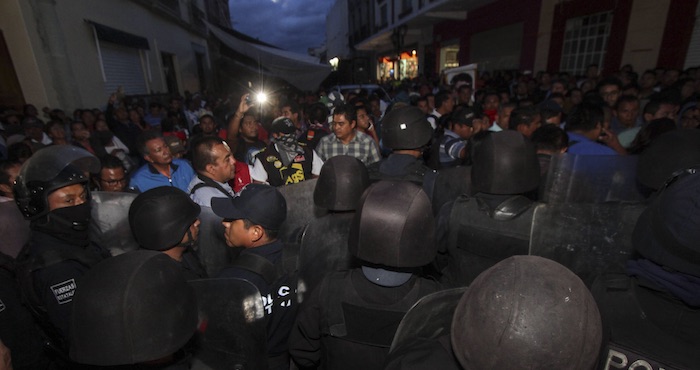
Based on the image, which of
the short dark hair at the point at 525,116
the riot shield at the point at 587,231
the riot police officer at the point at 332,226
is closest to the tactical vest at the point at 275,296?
the riot police officer at the point at 332,226

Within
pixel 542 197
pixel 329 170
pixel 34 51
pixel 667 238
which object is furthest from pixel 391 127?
pixel 34 51

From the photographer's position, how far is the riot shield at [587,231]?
193cm

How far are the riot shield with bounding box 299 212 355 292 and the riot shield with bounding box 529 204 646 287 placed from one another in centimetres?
114

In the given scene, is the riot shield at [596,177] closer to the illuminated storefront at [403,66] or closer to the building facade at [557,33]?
the building facade at [557,33]

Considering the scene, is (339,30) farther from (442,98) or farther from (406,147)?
(406,147)

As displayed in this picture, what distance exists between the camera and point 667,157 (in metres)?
2.14

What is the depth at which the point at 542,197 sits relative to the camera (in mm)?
2635

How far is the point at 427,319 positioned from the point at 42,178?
87.3 inches

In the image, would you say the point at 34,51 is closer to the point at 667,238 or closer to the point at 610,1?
the point at 667,238

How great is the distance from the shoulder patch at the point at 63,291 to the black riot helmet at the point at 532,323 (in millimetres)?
1789

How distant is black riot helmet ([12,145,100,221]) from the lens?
180 cm

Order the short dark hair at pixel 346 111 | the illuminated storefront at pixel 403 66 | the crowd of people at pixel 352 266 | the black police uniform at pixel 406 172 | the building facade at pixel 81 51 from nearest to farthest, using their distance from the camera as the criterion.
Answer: the crowd of people at pixel 352 266, the black police uniform at pixel 406 172, the short dark hair at pixel 346 111, the building facade at pixel 81 51, the illuminated storefront at pixel 403 66

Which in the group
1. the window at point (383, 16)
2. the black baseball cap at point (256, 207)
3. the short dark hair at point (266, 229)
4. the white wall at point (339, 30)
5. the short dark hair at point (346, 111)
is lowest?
the short dark hair at point (266, 229)

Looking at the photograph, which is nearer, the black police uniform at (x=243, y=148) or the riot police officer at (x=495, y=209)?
the riot police officer at (x=495, y=209)
